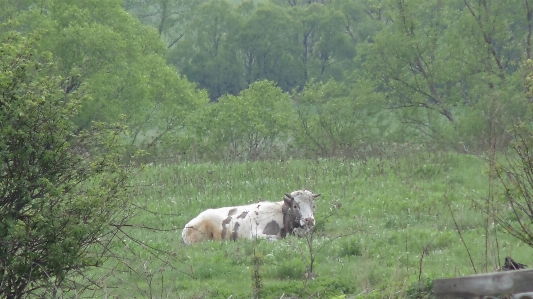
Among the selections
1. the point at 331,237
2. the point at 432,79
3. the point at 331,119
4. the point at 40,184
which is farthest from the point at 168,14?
the point at 40,184

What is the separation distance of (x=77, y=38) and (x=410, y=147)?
18.8 metres

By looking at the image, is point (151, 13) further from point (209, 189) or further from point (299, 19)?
point (209, 189)

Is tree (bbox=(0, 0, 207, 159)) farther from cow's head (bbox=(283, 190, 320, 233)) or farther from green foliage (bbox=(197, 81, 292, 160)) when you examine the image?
cow's head (bbox=(283, 190, 320, 233))

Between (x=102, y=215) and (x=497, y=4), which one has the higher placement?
(x=497, y=4)

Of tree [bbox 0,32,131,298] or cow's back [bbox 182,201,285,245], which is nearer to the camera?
tree [bbox 0,32,131,298]

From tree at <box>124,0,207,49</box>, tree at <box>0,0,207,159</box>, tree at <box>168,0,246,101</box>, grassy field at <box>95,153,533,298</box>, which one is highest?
tree at <box>124,0,207,49</box>

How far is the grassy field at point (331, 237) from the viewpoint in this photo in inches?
464

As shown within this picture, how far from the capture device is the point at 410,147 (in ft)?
101

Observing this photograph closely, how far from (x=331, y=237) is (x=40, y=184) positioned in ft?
28.1

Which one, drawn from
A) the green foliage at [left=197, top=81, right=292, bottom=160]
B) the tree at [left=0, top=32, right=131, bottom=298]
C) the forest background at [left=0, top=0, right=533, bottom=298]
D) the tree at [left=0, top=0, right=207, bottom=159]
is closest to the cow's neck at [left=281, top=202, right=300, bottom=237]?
the tree at [left=0, top=32, right=131, bottom=298]

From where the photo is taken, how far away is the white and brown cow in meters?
17.5

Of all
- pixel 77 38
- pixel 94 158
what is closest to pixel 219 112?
pixel 77 38

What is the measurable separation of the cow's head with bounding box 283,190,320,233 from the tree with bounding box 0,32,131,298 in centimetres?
916

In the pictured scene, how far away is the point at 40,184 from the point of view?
8016mm
